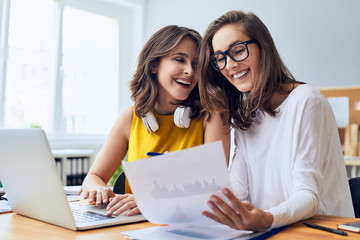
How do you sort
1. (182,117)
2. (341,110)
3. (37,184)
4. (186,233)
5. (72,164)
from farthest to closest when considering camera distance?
1. (72,164)
2. (341,110)
3. (182,117)
4. (37,184)
5. (186,233)

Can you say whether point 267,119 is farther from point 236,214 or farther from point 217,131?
point 236,214

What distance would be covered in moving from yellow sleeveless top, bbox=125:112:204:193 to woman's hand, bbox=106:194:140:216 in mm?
586

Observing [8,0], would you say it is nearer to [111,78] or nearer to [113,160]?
[111,78]

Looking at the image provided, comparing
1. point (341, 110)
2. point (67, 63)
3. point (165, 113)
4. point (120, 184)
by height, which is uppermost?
point (67, 63)

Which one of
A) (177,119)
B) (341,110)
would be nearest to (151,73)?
(177,119)

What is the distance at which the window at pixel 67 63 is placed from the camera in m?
3.92

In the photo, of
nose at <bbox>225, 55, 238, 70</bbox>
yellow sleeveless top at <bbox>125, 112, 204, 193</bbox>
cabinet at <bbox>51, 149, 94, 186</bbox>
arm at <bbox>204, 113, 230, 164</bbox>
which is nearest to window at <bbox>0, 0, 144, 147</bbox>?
cabinet at <bbox>51, 149, 94, 186</bbox>

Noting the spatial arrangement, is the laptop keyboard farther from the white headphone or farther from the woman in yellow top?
the white headphone

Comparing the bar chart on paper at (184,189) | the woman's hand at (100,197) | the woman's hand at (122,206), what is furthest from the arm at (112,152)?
the bar chart on paper at (184,189)

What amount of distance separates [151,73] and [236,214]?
1140 mm

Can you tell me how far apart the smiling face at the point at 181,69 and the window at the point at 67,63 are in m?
2.76

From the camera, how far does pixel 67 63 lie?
4.39 meters

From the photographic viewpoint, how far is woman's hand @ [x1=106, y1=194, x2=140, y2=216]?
1028 millimetres

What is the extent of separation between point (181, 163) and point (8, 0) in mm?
3850
